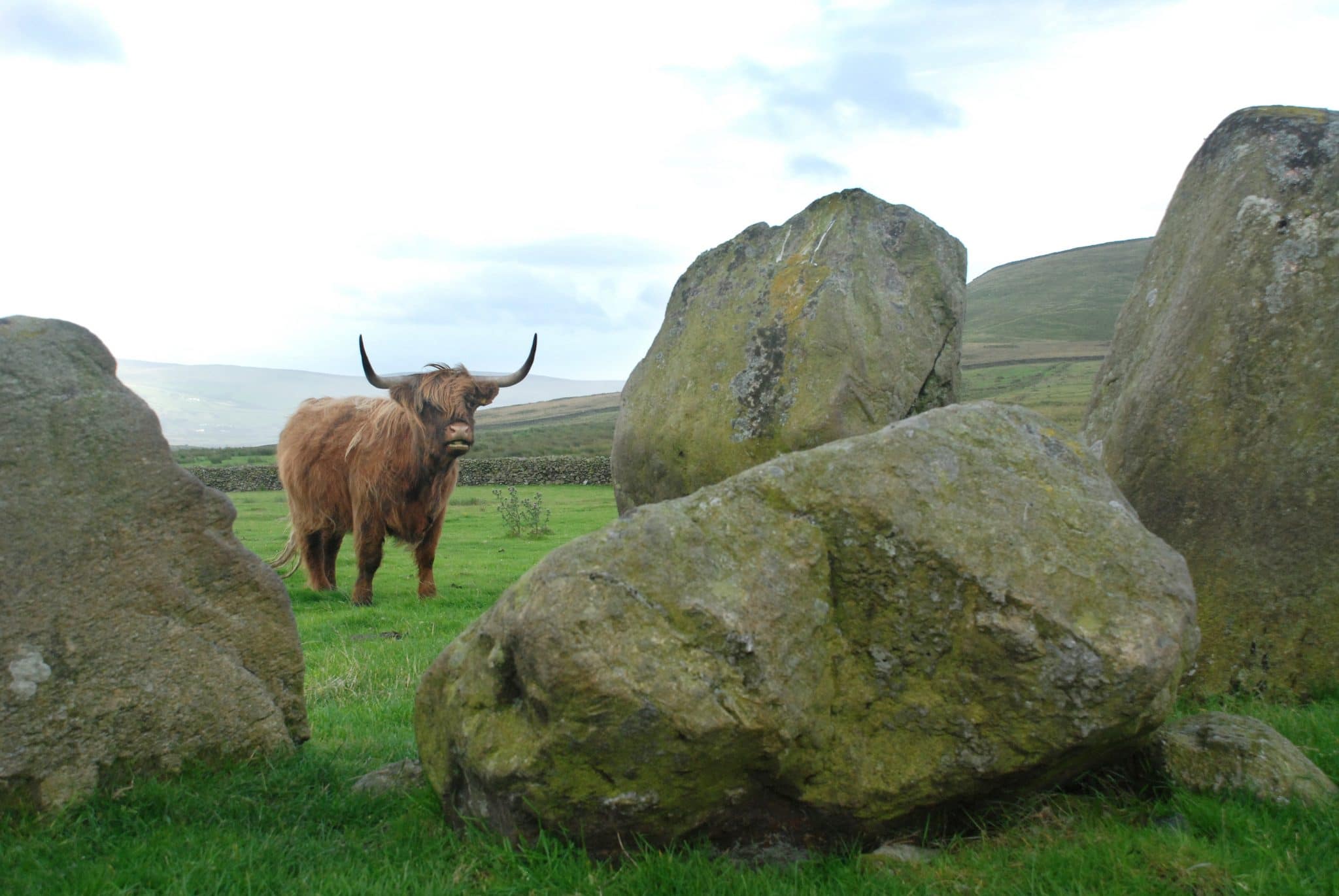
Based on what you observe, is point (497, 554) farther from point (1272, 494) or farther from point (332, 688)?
point (1272, 494)

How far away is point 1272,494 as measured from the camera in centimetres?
582

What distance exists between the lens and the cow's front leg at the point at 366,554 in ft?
41.9

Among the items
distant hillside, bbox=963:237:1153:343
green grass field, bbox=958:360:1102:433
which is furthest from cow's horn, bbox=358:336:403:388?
distant hillside, bbox=963:237:1153:343

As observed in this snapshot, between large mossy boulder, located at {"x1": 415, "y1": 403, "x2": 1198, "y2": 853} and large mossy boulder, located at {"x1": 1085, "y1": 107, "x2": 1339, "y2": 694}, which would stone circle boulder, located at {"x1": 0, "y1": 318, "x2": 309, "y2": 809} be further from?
A: large mossy boulder, located at {"x1": 1085, "y1": 107, "x2": 1339, "y2": 694}

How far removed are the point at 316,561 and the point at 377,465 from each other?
8.66ft

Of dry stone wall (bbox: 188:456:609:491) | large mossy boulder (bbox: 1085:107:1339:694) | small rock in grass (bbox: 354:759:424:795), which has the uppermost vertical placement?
large mossy boulder (bbox: 1085:107:1339:694)

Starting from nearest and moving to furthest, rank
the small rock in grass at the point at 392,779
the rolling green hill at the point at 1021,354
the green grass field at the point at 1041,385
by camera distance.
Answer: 1. the small rock in grass at the point at 392,779
2. the green grass field at the point at 1041,385
3. the rolling green hill at the point at 1021,354

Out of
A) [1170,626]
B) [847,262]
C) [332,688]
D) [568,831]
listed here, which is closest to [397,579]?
[332,688]

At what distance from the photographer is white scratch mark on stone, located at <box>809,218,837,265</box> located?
855cm

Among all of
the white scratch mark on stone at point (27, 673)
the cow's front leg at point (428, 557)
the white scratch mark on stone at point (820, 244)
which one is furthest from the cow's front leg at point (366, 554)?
the white scratch mark on stone at point (27, 673)

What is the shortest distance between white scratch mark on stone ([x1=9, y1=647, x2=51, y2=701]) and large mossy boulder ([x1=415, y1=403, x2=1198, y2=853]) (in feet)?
6.25

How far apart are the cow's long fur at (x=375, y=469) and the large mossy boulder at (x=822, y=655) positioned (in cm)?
771

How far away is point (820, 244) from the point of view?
861 cm

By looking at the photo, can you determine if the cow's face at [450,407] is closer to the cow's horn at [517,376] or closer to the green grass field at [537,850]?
the cow's horn at [517,376]
